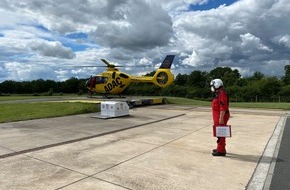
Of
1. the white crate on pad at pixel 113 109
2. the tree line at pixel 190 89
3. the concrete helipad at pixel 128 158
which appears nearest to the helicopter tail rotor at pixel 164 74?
the white crate on pad at pixel 113 109

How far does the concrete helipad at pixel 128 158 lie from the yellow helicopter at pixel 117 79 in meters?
16.3

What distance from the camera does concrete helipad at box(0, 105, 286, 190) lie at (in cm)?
504

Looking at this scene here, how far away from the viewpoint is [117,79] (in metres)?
27.0

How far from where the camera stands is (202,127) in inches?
462

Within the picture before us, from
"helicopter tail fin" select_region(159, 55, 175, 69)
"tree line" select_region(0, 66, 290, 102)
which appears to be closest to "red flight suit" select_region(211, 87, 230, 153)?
"helicopter tail fin" select_region(159, 55, 175, 69)

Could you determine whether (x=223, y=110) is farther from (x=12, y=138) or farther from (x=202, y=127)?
(x=12, y=138)

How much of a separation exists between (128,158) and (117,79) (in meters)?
20.7

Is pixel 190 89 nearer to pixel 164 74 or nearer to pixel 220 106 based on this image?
pixel 164 74

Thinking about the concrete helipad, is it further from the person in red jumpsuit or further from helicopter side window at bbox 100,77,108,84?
helicopter side window at bbox 100,77,108,84

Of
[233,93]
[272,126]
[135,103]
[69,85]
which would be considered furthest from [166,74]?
[69,85]

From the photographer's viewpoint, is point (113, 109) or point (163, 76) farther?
point (163, 76)

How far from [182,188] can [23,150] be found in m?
4.37

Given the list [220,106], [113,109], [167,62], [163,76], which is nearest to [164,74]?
[163,76]

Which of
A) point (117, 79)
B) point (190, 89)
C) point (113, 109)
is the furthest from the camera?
point (190, 89)
